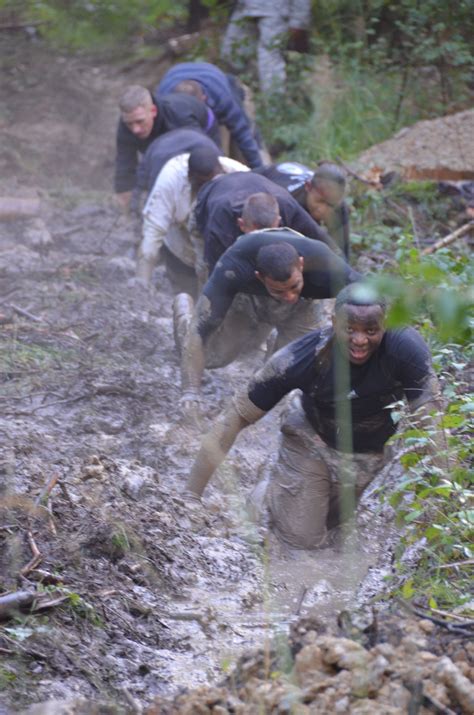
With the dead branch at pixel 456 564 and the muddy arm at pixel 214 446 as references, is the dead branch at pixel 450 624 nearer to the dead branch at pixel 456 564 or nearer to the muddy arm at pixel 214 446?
the dead branch at pixel 456 564

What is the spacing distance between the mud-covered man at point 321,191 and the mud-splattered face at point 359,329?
7.75 feet

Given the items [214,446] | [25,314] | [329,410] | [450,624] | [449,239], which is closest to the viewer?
[450,624]

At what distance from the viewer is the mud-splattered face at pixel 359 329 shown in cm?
482

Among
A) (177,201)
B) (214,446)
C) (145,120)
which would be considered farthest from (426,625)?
(145,120)

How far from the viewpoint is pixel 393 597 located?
4.32m

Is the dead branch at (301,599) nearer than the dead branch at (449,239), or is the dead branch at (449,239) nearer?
the dead branch at (301,599)

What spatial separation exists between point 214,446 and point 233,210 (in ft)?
6.34

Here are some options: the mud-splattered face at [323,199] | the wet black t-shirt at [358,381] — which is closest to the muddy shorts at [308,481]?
the wet black t-shirt at [358,381]

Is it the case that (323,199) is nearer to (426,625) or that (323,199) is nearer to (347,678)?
(426,625)

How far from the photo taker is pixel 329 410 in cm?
540

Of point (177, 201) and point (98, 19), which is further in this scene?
point (98, 19)

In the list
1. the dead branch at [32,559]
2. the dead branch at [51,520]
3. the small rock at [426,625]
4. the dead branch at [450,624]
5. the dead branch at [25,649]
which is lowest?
the dead branch at [51,520]

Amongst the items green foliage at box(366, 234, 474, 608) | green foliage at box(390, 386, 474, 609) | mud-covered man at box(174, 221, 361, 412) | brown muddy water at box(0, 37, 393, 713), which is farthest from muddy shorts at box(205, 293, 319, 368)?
green foliage at box(390, 386, 474, 609)

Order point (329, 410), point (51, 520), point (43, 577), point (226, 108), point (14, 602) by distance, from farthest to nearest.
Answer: point (226, 108) → point (329, 410) → point (51, 520) → point (43, 577) → point (14, 602)
